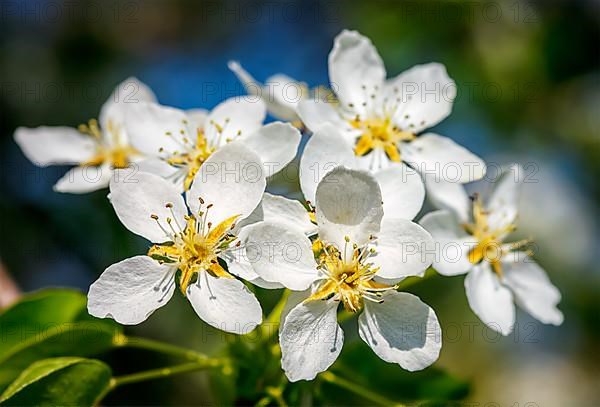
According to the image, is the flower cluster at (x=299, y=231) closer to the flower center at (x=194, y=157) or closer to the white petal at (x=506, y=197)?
the flower center at (x=194, y=157)

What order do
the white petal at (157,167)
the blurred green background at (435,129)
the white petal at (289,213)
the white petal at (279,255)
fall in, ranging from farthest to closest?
the blurred green background at (435,129) < the white petal at (157,167) < the white petal at (289,213) < the white petal at (279,255)

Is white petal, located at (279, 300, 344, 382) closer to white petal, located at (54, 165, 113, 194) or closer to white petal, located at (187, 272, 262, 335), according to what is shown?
white petal, located at (187, 272, 262, 335)

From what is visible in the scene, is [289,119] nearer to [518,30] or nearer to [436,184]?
[436,184]

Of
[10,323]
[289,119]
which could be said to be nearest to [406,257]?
[289,119]

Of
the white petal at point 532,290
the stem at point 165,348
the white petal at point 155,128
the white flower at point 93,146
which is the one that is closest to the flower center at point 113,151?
the white flower at point 93,146

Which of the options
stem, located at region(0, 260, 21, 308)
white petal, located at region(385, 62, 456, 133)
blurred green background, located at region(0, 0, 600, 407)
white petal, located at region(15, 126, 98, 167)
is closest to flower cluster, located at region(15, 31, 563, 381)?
white petal, located at region(385, 62, 456, 133)
